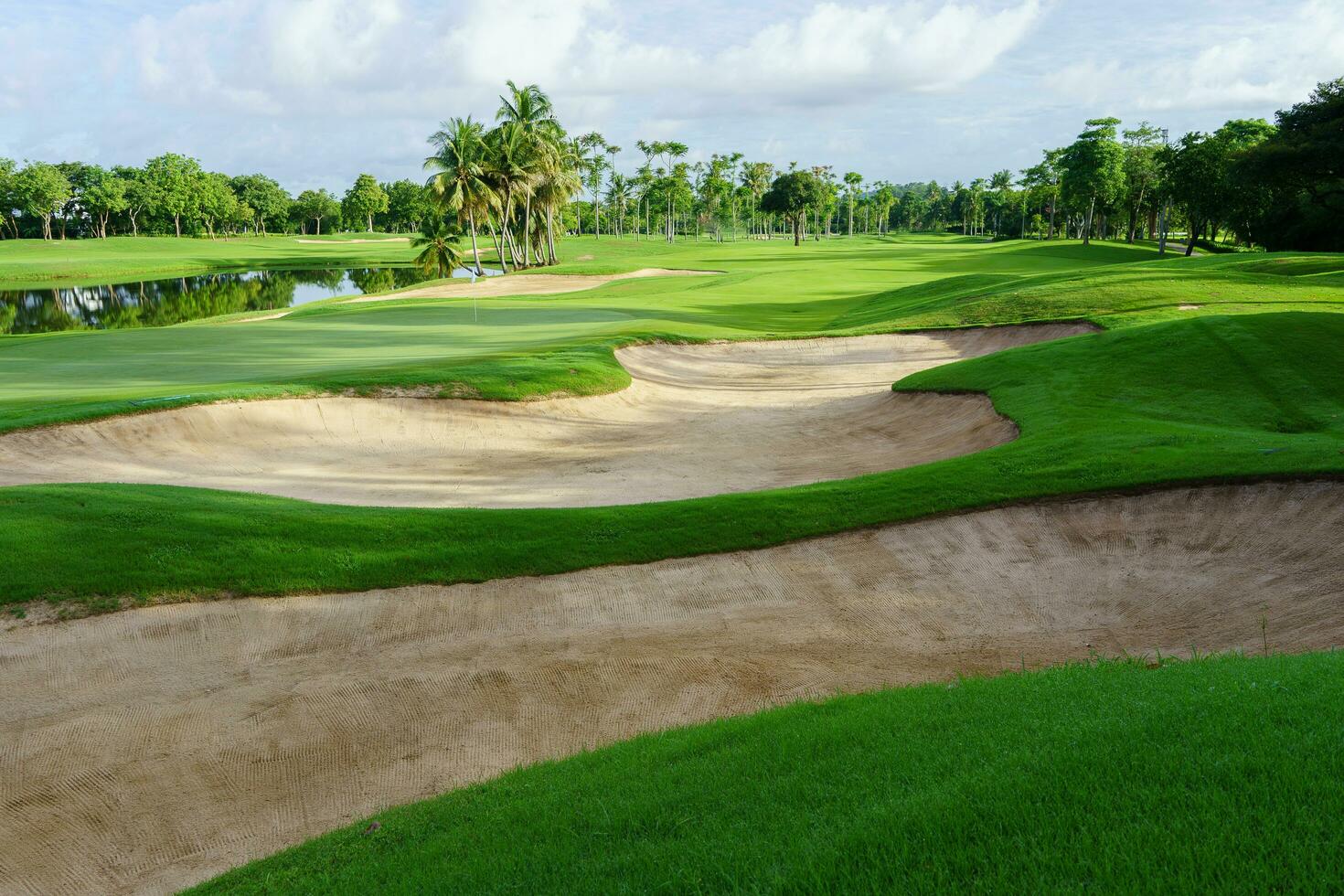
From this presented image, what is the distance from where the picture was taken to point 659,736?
247 inches

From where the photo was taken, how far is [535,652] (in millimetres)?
8594

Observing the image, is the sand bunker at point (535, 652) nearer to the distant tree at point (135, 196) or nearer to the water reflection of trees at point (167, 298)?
the water reflection of trees at point (167, 298)

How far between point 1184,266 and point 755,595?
32.9m

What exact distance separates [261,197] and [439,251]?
79.5m

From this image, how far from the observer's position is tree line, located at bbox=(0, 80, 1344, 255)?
5653 cm

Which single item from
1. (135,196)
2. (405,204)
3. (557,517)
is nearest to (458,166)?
(557,517)

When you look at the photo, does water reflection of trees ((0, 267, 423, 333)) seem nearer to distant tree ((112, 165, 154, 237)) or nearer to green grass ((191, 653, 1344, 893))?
distant tree ((112, 165, 154, 237))

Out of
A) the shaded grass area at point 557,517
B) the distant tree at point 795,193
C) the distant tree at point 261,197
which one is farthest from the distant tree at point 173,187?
the shaded grass area at point 557,517

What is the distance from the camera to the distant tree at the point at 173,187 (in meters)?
124

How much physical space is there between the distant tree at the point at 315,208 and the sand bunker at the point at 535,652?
167338 millimetres

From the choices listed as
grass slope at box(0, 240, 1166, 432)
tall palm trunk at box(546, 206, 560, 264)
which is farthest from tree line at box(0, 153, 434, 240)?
grass slope at box(0, 240, 1166, 432)

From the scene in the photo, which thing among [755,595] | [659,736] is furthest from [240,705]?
[755,595]

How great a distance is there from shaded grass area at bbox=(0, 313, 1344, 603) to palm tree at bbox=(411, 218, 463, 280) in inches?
3090

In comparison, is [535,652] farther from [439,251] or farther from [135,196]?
[135,196]
